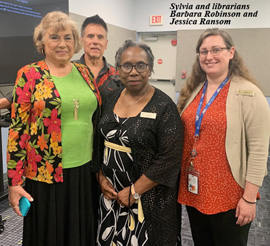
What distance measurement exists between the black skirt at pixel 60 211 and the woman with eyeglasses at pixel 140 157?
144 mm

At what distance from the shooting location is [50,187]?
147 cm

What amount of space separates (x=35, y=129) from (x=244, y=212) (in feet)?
3.79

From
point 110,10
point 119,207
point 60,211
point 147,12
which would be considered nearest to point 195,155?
point 119,207

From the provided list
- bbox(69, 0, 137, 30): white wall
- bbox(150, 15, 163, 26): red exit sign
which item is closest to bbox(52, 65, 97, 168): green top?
bbox(69, 0, 137, 30): white wall

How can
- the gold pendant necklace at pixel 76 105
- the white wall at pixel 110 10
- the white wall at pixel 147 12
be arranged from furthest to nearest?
the white wall at pixel 147 12
the white wall at pixel 110 10
the gold pendant necklace at pixel 76 105

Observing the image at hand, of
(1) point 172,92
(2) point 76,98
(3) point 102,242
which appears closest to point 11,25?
(2) point 76,98

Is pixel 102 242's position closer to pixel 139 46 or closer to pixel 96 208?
pixel 96 208

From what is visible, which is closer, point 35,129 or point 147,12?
point 35,129

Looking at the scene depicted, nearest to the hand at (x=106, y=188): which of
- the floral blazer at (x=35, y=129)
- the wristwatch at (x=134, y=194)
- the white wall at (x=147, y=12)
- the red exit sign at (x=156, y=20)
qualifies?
the wristwatch at (x=134, y=194)

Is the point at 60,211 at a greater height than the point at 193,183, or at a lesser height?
lesser

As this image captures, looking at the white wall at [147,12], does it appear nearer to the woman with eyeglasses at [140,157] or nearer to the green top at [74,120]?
the green top at [74,120]

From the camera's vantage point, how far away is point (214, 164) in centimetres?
141

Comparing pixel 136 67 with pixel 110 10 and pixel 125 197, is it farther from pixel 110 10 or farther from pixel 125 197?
pixel 110 10

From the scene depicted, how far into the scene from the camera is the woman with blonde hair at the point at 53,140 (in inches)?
54.5
